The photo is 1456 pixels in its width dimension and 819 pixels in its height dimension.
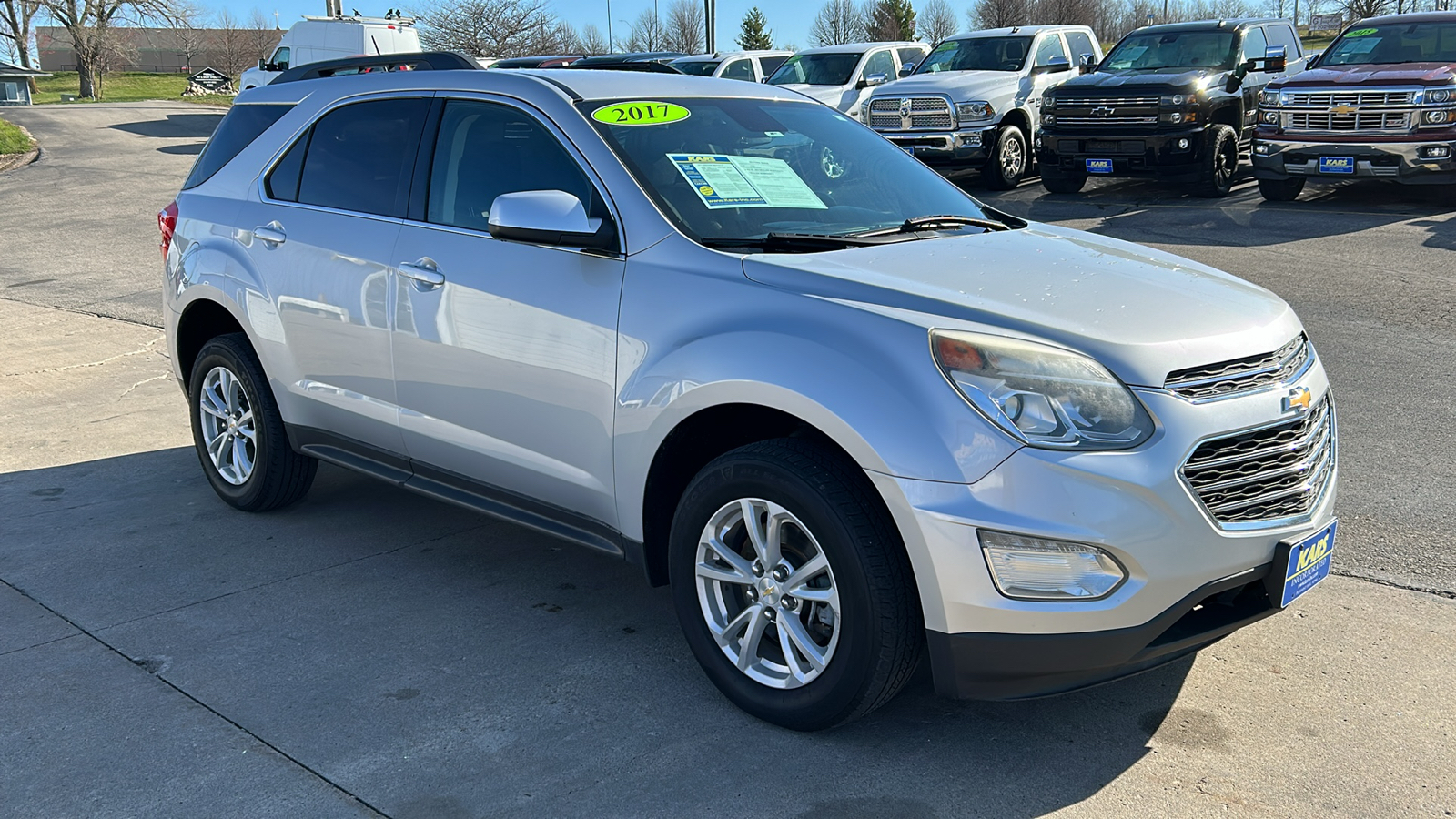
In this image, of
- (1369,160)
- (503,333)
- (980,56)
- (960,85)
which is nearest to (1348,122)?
(1369,160)

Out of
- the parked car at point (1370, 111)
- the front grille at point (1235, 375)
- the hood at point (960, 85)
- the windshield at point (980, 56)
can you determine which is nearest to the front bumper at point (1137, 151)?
the parked car at point (1370, 111)

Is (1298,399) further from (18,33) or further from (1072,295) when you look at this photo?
(18,33)

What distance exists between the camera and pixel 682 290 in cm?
360

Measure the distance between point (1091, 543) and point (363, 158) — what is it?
3171 mm

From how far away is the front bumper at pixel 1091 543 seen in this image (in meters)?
2.92

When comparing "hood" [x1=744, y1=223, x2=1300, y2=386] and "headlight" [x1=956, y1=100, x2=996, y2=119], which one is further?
"headlight" [x1=956, y1=100, x2=996, y2=119]

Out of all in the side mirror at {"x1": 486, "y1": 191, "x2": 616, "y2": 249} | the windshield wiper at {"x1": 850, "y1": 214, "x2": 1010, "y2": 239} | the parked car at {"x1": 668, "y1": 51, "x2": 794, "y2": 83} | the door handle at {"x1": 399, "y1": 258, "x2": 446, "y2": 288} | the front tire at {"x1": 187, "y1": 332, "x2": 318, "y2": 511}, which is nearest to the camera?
the side mirror at {"x1": 486, "y1": 191, "x2": 616, "y2": 249}

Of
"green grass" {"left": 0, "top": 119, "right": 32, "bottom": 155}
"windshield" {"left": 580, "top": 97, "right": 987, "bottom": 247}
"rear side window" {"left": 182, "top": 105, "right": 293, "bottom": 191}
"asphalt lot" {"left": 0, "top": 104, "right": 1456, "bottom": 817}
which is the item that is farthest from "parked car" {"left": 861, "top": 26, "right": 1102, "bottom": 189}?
"green grass" {"left": 0, "top": 119, "right": 32, "bottom": 155}

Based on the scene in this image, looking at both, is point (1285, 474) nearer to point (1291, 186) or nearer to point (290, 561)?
point (290, 561)

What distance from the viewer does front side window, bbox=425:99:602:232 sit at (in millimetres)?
4125

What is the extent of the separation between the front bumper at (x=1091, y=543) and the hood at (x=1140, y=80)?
12564 mm

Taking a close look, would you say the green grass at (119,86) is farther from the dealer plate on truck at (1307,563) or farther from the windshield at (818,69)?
the dealer plate on truck at (1307,563)

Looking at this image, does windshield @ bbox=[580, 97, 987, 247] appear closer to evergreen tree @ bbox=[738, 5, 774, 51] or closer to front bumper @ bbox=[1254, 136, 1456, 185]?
front bumper @ bbox=[1254, 136, 1456, 185]

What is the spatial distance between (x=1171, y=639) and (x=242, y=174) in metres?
4.12
